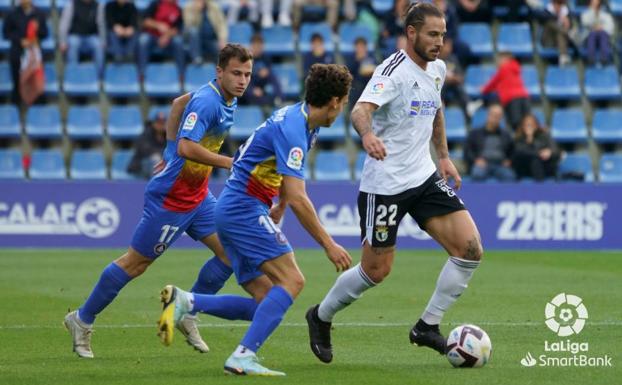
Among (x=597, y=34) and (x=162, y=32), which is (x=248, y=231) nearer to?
(x=162, y=32)

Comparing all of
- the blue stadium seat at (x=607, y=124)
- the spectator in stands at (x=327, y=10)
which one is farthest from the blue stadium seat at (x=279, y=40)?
the blue stadium seat at (x=607, y=124)

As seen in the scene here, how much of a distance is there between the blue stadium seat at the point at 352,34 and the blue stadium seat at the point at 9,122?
6.15 meters

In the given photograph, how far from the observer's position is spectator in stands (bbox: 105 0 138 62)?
2277cm

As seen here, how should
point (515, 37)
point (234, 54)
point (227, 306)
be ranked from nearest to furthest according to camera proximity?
point (227, 306) → point (234, 54) → point (515, 37)

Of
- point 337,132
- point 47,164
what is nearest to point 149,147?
point 47,164

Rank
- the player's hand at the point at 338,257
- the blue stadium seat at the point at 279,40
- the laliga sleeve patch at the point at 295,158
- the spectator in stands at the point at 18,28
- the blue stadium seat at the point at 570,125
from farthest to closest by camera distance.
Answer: the blue stadium seat at the point at 279,40 < the blue stadium seat at the point at 570,125 < the spectator in stands at the point at 18,28 < the laliga sleeve patch at the point at 295,158 < the player's hand at the point at 338,257

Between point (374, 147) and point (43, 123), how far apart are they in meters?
15.2

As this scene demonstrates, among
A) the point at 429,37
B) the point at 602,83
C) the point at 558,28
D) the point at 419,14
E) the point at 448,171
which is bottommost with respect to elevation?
the point at 602,83

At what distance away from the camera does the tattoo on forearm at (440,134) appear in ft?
31.7

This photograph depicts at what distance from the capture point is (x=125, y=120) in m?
22.8

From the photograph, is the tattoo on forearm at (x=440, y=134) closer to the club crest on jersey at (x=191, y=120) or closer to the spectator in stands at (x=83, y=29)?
the club crest on jersey at (x=191, y=120)

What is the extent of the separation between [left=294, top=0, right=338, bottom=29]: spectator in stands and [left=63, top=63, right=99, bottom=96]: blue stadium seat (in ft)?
13.9

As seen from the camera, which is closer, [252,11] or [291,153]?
[291,153]

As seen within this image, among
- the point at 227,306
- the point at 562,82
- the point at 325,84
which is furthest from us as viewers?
the point at 562,82
